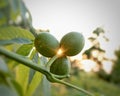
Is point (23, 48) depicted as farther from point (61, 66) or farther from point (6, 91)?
point (6, 91)

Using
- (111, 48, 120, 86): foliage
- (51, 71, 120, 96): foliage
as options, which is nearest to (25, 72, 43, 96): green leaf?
(51, 71, 120, 96): foliage

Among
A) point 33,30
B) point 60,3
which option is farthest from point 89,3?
point 33,30

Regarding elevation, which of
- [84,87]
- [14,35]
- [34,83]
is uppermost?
[14,35]

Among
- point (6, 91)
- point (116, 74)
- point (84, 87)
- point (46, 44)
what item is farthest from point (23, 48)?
point (116, 74)

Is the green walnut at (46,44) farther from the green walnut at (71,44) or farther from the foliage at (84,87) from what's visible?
the foliage at (84,87)

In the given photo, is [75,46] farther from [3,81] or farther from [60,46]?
[3,81]

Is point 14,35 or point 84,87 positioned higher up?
point 14,35
